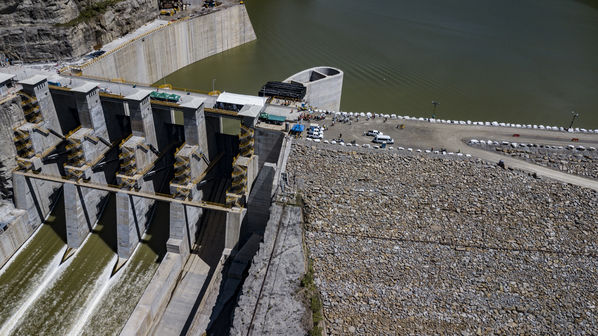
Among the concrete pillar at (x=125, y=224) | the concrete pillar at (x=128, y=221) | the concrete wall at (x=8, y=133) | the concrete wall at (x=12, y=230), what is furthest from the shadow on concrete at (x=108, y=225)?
the concrete wall at (x=8, y=133)

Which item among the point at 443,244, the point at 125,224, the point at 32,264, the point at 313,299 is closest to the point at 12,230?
the point at 32,264

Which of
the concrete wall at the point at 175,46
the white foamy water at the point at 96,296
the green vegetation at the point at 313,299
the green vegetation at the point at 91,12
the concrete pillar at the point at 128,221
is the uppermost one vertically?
the green vegetation at the point at 91,12

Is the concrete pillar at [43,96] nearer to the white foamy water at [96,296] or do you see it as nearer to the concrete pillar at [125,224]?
the concrete pillar at [125,224]

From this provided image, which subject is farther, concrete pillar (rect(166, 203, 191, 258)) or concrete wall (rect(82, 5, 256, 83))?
concrete wall (rect(82, 5, 256, 83))

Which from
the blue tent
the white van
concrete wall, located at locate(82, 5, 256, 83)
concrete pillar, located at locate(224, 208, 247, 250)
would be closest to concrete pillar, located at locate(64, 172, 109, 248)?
concrete pillar, located at locate(224, 208, 247, 250)

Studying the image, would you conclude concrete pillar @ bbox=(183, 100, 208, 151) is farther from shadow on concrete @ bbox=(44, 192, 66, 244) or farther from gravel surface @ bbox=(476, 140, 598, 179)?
gravel surface @ bbox=(476, 140, 598, 179)

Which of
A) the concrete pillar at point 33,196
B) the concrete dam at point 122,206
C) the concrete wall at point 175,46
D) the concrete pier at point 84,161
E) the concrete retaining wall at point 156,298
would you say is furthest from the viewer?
the concrete wall at point 175,46

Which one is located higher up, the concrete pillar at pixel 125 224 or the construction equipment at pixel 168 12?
the construction equipment at pixel 168 12
